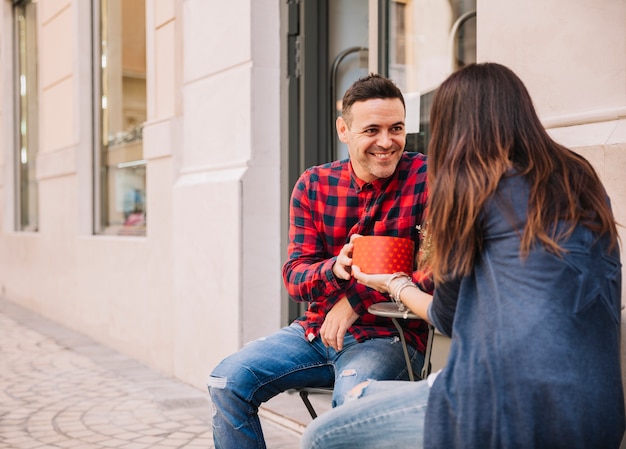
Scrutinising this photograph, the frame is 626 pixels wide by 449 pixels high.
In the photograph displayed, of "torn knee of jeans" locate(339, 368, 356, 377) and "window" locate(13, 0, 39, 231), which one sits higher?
"window" locate(13, 0, 39, 231)

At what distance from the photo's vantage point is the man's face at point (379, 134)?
2773 millimetres

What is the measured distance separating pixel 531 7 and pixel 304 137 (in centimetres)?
204

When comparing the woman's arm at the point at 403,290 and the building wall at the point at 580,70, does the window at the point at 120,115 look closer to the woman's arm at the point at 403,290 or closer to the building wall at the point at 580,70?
the building wall at the point at 580,70

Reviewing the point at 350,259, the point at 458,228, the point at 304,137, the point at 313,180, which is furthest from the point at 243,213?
the point at 458,228

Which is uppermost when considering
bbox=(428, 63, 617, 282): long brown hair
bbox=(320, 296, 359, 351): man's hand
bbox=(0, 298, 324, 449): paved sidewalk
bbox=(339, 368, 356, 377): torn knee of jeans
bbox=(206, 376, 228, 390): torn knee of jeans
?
bbox=(428, 63, 617, 282): long brown hair

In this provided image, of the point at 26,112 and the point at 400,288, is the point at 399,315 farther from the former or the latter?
the point at 26,112

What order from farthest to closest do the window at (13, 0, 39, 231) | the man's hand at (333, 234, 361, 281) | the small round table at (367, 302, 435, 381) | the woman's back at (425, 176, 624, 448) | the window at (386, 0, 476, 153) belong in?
the window at (13, 0, 39, 231) < the window at (386, 0, 476, 153) < the man's hand at (333, 234, 361, 281) < the small round table at (367, 302, 435, 381) < the woman's back at (425, 176, 624, 448)

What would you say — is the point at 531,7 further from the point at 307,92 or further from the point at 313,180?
the point at 307,92

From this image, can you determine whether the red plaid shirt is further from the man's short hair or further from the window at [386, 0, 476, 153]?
the window at [386, 0, 476, 153]

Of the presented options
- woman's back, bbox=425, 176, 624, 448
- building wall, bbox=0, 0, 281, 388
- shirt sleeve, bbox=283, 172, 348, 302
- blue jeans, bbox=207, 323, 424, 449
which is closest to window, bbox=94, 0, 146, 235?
building wall, bbox=0, 0, 281, 388

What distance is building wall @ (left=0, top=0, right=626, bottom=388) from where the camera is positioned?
2732 mm

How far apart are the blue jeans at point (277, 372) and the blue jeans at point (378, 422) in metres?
0.48

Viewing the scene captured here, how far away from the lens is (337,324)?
8.92 feet

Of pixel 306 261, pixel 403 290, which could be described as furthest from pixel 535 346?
pixel 306 261
